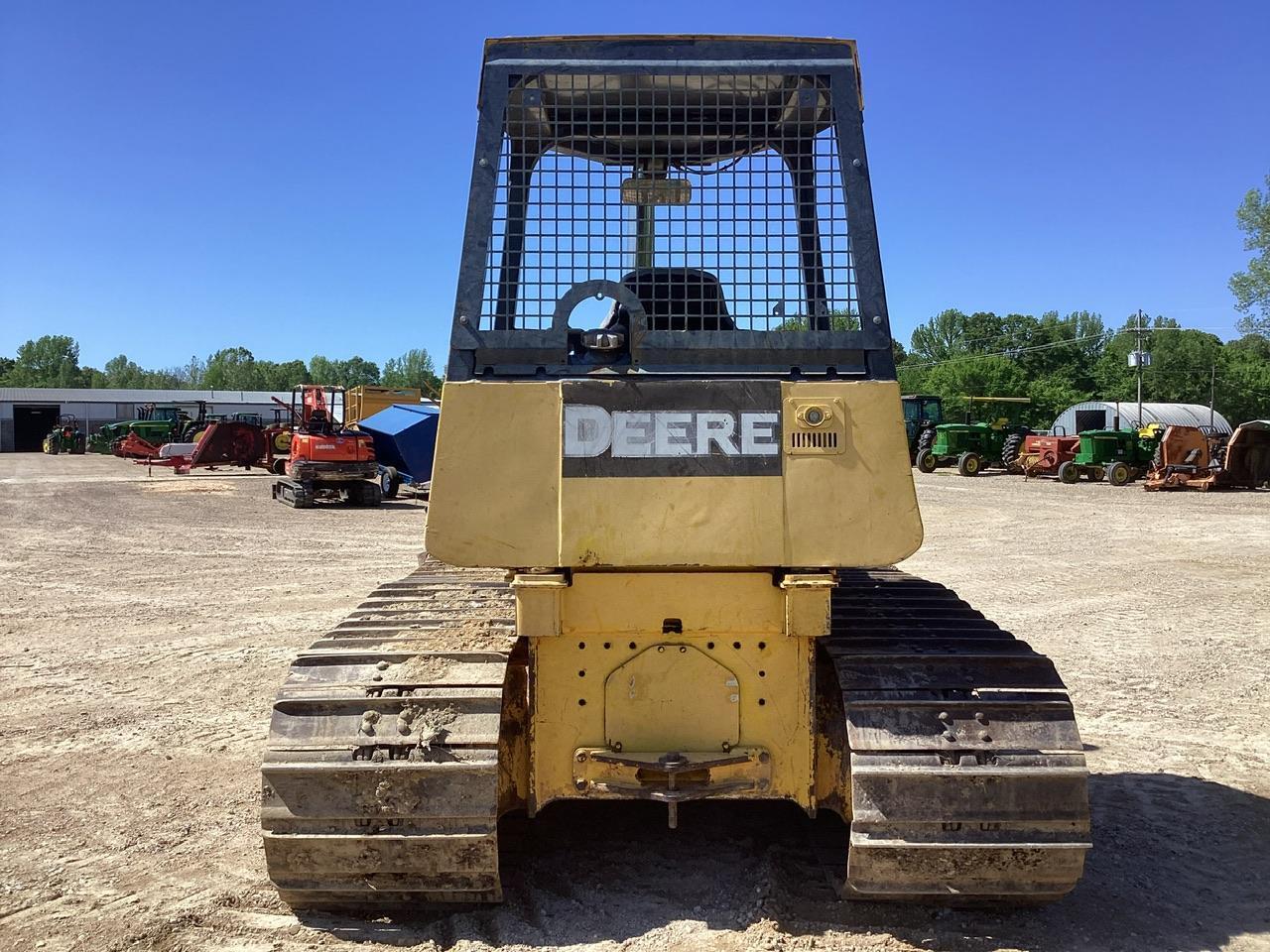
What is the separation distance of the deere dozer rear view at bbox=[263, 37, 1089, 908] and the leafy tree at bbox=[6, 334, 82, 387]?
137266mm

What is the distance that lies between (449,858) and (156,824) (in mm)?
2120

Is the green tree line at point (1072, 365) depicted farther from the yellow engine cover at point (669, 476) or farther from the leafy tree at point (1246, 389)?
the yellow engine cover at point (669, 476)

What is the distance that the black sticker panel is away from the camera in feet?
10.6

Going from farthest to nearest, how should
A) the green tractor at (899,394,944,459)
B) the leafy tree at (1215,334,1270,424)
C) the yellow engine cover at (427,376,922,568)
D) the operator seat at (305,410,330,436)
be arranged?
1. the leafy tree at (1215,334,1270,424)
2. the green tractor at (899,394,944,459)
3. the operator seat at (305,410,330,436)
4. the yellow engine cover at (427,376,922,568)

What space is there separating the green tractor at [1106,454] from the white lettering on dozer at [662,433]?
29.1m

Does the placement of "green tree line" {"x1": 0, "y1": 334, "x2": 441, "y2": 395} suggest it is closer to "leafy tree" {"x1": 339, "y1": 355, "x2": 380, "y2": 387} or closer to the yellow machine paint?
"leafy tree" {"x1": 339, "y1": 355, "x2": 380, "y2": 387}

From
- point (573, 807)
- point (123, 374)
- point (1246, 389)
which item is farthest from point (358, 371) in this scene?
point (573, 807)

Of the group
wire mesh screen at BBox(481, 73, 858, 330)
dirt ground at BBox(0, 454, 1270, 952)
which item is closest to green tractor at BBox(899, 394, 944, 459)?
dirt ground at BBox(0, 454, 1270, 952)

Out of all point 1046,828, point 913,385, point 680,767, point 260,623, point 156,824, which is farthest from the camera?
point 913,385

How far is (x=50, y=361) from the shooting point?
417 feet

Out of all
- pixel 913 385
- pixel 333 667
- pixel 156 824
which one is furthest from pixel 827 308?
pixel 913 385

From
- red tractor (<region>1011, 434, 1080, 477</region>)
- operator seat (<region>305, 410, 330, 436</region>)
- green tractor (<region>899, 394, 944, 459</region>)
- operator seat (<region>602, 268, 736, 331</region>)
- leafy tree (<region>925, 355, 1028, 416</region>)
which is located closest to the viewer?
operator seat (<region>602, 268, 736, 331</region>)

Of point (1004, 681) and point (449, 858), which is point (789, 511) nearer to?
point (1004, 681)

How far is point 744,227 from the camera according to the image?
3480 millimetres
